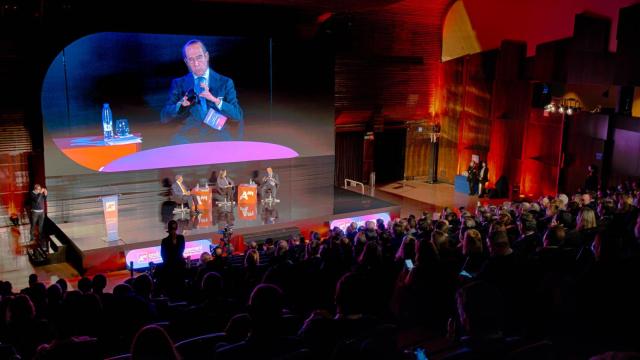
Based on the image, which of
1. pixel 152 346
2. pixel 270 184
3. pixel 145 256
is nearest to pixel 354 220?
pixel 270 184

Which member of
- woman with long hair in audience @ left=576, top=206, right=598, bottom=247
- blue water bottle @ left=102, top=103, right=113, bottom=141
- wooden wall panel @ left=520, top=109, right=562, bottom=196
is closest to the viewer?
woman with long hair in audience @ left=576, top=206, right=598, bottom=247

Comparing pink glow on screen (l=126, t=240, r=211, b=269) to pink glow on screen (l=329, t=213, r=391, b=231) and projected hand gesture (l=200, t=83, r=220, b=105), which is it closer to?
pink glow on screen (l=329, t=213, r=391, b=231)

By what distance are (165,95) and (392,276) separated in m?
9.53

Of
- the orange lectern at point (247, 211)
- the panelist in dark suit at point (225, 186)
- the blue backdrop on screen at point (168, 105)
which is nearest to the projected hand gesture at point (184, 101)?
the blue backdrop on screen at point (168, 105)

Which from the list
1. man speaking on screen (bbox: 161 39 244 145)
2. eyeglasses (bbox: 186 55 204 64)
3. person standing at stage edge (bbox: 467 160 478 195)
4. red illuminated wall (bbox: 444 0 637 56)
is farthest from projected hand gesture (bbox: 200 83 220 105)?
red illuminated wall (bbox: 444 0 637 56)

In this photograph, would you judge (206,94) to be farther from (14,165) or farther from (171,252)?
(171,252)

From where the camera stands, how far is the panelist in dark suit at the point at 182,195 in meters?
11.9

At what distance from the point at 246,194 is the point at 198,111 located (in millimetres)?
2281

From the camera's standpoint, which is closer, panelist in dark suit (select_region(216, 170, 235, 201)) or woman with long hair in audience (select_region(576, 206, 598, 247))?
woman with long hair in audience (select_region(576, 206, 598, 247))

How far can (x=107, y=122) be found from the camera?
464 inches

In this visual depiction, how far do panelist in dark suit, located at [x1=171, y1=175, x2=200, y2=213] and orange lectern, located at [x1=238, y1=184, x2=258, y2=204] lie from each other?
128 centimetres

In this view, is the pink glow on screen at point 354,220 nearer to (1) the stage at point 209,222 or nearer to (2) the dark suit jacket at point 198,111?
(1) the stage at point 209,222

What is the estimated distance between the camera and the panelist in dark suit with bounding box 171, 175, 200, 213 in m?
11.9

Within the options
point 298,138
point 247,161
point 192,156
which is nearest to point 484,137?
point 298,138
